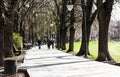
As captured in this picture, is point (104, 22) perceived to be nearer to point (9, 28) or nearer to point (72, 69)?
point (9, 28)

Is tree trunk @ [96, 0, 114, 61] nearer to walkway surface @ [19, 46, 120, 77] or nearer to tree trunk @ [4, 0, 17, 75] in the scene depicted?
walkway surface @ [19, 46, 120, 77]

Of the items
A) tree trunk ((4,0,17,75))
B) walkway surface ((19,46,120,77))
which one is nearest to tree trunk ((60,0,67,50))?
tree trunk ((4,0,17,75))

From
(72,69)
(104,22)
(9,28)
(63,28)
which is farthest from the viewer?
(63,28)

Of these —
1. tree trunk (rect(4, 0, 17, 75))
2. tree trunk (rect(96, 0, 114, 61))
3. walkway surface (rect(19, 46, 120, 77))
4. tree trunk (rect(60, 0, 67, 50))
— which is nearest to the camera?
walkway surface (rect(19, 46, 120, 77))

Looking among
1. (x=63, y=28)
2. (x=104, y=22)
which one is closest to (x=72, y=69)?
(x=104, y=22)

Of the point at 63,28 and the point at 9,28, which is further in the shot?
the point at 63,28

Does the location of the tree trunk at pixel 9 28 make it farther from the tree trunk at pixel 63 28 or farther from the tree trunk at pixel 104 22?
the tree trunk at pixel 63 28

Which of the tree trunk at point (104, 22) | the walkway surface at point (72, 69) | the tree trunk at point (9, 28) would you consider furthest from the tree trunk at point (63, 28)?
the walkway surface at point (72, 69)

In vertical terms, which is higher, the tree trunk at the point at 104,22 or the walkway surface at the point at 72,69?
the tree trunk at the point at 104,22

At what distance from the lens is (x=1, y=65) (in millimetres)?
25734

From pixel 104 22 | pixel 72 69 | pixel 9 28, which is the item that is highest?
pixel 104 22

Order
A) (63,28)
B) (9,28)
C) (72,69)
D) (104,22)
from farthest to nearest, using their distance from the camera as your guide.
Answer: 1. (63,28)
2. (104,22)
3. (9,28)
4. (72,69)

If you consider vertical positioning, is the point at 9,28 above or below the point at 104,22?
below

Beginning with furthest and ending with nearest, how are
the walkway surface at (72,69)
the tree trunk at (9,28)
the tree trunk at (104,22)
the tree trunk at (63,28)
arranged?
the tree trunk at (63,28) < the tree trunk at (104,22) < the tree trunk at (9,28) < the walkway surface at (72,69)
